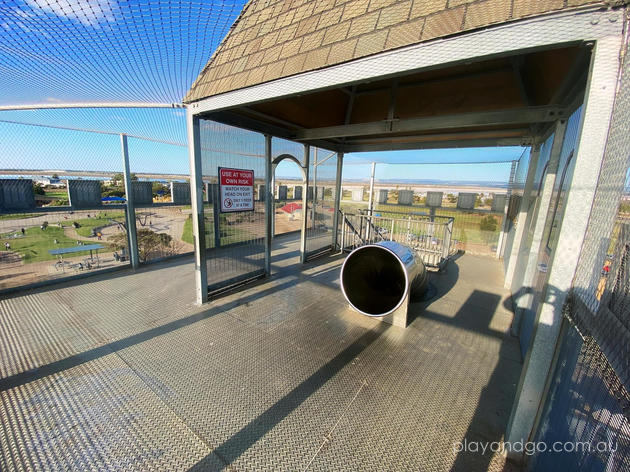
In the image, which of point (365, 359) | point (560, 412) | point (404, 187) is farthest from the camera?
point (404, 187)

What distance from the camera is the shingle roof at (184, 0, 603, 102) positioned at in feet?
5.04

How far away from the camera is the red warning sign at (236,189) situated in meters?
3.99

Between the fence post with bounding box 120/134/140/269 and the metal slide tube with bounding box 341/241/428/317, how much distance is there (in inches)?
176

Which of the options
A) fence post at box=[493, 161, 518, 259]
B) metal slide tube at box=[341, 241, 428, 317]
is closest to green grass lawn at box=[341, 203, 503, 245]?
fence post at box=[493, 161, 518, 259]

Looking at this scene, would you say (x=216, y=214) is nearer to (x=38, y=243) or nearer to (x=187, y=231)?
(x=187, y=231)

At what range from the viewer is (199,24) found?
286 centimetres

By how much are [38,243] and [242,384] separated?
188 inches

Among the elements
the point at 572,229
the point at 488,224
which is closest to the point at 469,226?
the point at 488,224

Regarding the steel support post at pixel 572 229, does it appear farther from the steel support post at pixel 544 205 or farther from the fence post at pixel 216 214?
the fence post at pixel 216 214


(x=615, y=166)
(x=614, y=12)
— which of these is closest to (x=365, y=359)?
(x=615, y=166)

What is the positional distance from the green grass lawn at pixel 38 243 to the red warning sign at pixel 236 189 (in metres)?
3.32

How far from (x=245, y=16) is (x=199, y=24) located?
953 mm

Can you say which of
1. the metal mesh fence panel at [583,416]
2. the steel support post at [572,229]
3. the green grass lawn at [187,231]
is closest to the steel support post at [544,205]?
the steel support post at [572,229]

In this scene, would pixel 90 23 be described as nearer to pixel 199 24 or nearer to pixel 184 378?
pixel 199 24
